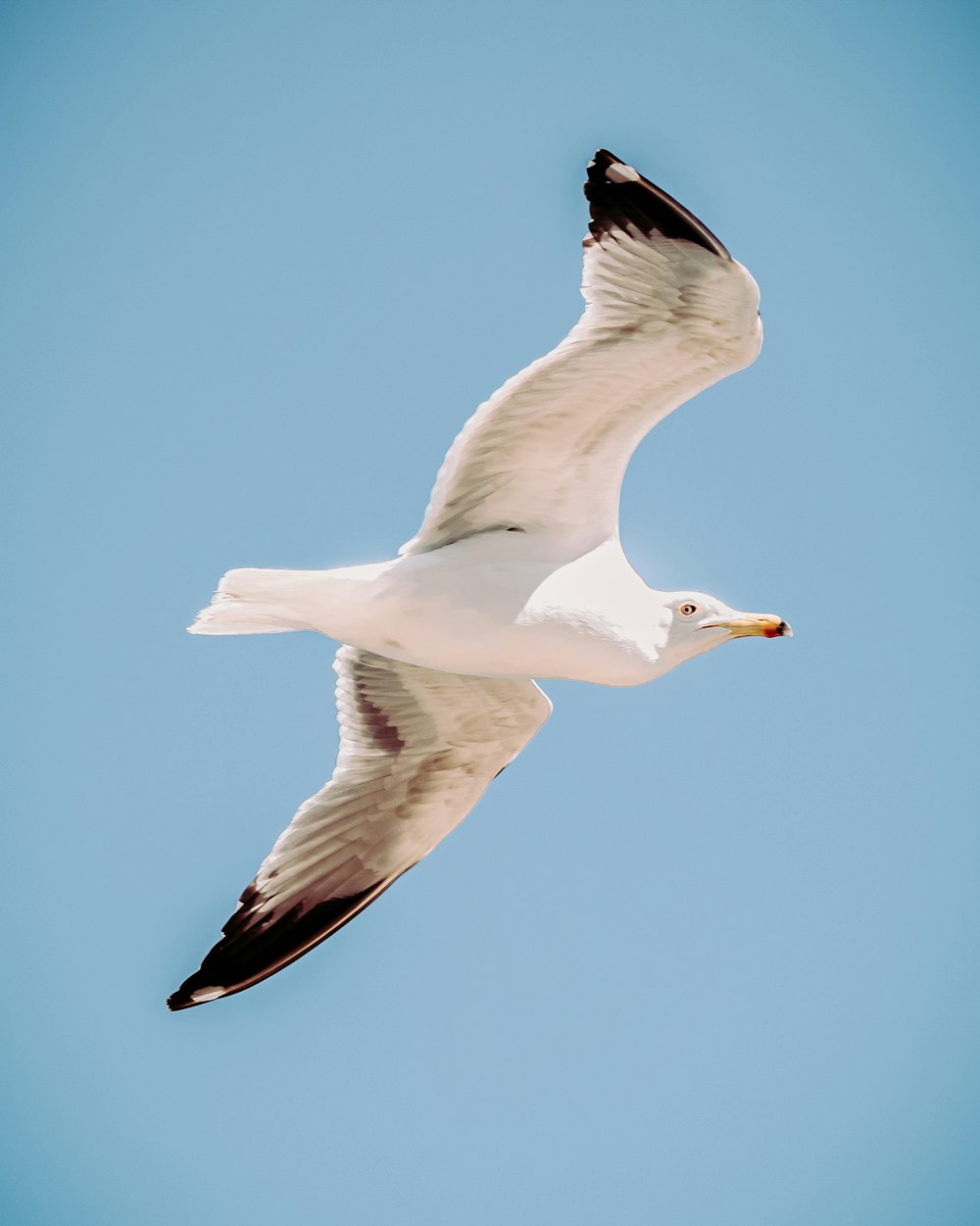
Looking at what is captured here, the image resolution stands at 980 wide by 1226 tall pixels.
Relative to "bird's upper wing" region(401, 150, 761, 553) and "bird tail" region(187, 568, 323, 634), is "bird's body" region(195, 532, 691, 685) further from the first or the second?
"bird's upper wing" region(401, 150, 761, 553)

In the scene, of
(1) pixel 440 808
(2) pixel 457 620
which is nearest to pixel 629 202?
(2) pixel 457 620

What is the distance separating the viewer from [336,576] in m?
7.24

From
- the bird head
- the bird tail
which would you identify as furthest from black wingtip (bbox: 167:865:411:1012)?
the bird head

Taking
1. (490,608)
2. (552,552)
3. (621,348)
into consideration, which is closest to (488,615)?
(490,608)

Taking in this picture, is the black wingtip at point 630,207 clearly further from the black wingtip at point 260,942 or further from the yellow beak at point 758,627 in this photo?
the black wingtip at point 260,942

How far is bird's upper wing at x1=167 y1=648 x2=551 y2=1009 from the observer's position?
8.23 metres

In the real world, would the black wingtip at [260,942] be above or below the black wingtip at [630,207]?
below

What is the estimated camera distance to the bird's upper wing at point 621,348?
6852mm

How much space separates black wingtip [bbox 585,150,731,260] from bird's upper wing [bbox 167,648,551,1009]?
92.2 inches

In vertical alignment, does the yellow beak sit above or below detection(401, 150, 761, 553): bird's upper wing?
below

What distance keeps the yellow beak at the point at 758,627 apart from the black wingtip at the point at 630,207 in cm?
169

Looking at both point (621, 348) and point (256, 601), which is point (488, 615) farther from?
point (621, 348)

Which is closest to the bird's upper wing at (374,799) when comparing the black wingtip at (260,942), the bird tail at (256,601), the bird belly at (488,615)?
the black wingtip at (260,942)

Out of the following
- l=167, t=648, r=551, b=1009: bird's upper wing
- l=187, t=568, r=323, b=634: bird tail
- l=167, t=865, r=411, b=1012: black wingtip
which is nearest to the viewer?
l=187, t=568, r=323, b=634: bird tail
